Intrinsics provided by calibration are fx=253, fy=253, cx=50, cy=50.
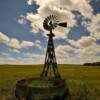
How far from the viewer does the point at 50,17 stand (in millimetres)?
25266

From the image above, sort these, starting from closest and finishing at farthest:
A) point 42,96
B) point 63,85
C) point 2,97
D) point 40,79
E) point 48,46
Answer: point 42,96 → point 63,85 → point 2,97 → point 40,79 → point 48,46

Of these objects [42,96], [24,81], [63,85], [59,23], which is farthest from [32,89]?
[59,23]

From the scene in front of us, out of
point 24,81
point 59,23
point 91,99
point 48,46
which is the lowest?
point 91,99

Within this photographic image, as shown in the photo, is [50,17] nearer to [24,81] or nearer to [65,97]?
[24,81]

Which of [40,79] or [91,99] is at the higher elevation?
[40,79]

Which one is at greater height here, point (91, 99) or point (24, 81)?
point (24, 81)

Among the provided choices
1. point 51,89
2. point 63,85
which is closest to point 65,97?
point 63,85

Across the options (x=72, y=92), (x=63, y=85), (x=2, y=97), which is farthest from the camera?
(x=72, y=92)

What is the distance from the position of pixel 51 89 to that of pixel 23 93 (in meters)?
1.90

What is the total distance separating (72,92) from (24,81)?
15.5 feet

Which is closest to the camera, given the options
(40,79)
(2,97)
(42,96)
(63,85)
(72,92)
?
(42,96)

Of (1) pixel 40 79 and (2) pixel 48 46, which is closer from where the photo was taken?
(1) pixel 40 79

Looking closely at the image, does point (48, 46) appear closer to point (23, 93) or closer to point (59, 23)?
point (59, 23)

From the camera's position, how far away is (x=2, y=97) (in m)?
18.4
